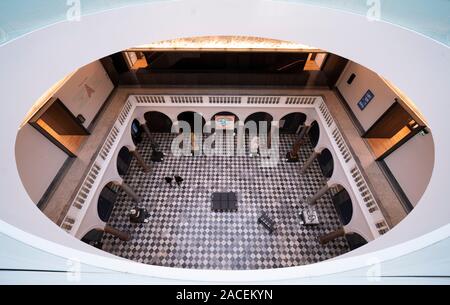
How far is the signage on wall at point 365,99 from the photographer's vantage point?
7.71 meters

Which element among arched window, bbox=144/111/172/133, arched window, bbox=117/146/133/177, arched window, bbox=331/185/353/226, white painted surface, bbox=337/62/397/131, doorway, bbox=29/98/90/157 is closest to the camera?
doorway, bbox=29/98/90/157

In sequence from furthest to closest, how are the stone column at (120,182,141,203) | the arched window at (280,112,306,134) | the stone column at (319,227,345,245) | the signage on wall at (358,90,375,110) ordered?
the arched window at (280,112,306,134) < the stone column at (120,182,141,203) < the stone column at (319,227,345,245) < the signage on wall at (358,90,375,110)

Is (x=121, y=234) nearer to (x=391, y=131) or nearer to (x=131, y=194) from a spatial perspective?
(x=131, y=194)

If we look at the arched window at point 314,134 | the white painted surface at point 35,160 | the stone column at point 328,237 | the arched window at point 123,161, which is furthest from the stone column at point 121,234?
the arched window at point 314,134

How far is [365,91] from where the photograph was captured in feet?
26.0

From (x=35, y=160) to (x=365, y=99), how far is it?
10013mm

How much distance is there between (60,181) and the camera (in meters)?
6.59

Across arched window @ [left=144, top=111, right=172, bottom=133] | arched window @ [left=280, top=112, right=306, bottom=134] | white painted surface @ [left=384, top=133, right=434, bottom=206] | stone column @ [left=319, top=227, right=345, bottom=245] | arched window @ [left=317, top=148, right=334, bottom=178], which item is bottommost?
stone column @ [left=319, top=227, right=345, bottom=245]

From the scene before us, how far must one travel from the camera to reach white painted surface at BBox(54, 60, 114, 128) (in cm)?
723

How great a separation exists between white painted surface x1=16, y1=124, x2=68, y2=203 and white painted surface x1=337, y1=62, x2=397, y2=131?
971cm

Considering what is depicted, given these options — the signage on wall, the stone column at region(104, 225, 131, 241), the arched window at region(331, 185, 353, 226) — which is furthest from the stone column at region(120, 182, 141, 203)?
the signage on wall

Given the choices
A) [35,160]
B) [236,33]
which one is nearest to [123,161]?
[35,160]

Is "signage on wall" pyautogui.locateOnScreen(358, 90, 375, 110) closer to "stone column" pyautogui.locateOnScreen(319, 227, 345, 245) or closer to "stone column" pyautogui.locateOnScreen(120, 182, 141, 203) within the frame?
"stone column" pyautogui.locateOnScreen(319, 227, 345, 245)
